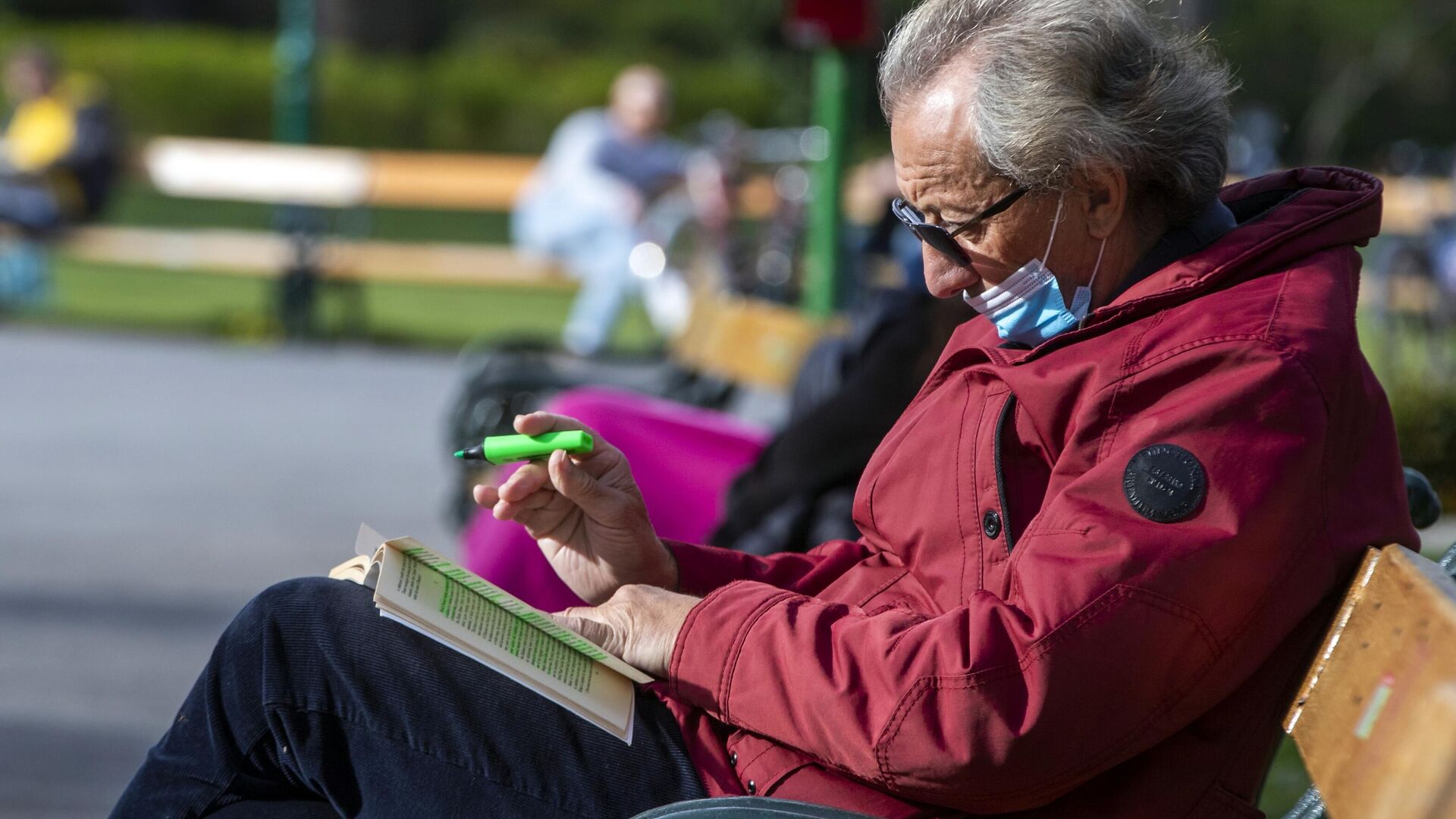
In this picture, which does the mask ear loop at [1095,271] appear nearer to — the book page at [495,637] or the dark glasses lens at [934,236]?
the dark glasses lens at [934,236]

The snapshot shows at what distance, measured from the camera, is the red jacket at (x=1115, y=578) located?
1.85 meters

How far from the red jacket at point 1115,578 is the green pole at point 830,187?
15.7 feet

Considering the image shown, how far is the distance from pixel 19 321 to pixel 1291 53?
56.3ft

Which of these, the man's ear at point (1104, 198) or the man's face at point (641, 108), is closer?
the man's ear at point (1104, 198)

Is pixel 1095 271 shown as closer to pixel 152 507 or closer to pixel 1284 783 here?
pixel 1284 783

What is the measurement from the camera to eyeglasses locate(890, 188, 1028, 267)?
7.38 feet

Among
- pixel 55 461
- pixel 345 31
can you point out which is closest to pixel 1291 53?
pixel 345 31

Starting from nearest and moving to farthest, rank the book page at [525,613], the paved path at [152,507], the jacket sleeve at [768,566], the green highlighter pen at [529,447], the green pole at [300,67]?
the book page at [525,613] < the green highlighter pen at [529,447] < the jacket sleeve at [768,566] < the paved path at [152,507] < the green pole at [300,67]

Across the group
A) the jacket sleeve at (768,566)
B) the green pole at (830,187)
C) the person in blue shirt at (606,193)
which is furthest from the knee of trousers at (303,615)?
the person in blue shirt at (606,193)

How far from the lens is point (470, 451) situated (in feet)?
8.08

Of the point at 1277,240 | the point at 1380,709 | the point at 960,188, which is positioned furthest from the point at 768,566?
the point at 1380,709

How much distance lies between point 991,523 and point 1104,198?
0.42 metres

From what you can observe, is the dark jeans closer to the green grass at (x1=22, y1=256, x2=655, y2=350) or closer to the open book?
the open book

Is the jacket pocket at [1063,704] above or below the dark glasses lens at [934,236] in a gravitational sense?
below
